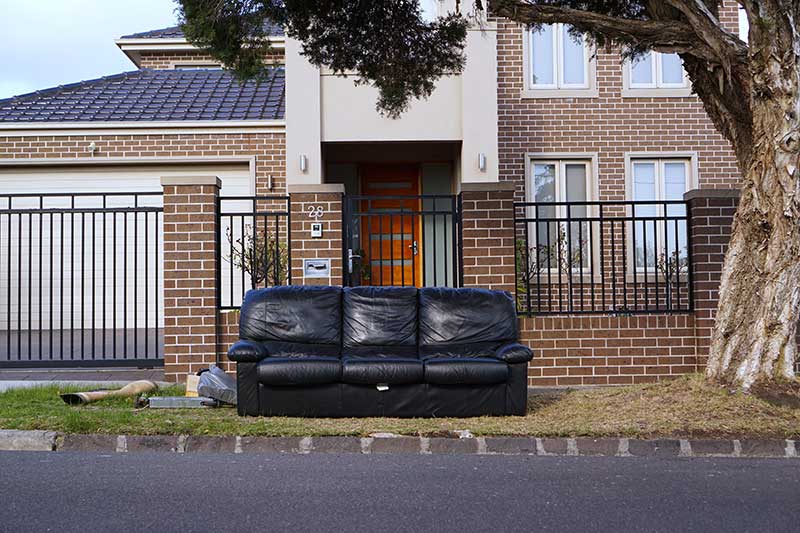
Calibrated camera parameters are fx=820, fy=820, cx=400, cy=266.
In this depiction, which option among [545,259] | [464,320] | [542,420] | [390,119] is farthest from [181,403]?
[390,119]

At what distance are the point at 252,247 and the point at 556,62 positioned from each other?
6815 mm

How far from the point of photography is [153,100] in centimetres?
1661

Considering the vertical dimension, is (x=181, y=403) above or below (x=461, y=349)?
below

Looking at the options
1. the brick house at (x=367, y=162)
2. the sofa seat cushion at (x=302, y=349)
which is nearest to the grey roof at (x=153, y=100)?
the brick house at (x=367, y=162)

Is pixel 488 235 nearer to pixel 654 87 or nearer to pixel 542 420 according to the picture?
pixel 542 420

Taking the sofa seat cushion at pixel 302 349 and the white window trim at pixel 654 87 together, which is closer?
the sofa seat cushion at pixel 302 349

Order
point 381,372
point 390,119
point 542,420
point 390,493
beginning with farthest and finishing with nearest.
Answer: point 390,119, point 381,372, point 542,420, point 390,493

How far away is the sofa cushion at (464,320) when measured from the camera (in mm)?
8539

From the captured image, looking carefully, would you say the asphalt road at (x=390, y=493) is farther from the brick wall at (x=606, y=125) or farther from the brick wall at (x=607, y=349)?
the brick wall at (x=606, y=125)

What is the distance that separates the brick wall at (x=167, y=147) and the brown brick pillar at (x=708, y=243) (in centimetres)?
795

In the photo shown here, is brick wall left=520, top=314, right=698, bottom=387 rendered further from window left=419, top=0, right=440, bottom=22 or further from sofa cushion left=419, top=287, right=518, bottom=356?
window left=419, top=0, right=440, bottom=22

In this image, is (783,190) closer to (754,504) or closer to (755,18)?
(755,18)

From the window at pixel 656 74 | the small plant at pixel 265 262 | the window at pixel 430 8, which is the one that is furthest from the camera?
the window at pixel 656 74

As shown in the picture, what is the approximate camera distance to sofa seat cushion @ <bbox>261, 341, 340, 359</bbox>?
840 centimetres
